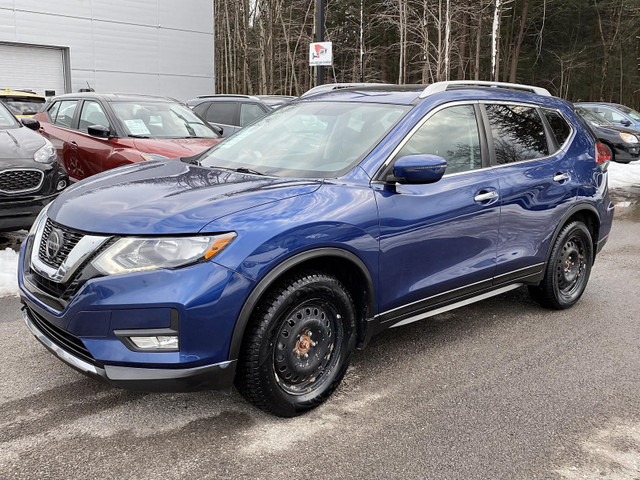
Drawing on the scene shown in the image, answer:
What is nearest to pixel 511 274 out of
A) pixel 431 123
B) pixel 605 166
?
pixel 431 123

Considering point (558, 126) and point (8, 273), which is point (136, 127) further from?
point (558, 126)

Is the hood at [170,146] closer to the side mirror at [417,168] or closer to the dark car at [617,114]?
the side mirror at [417,168]

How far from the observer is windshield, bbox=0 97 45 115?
1326 centimetres

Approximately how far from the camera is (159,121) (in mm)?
8148

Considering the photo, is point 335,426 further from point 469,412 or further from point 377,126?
point 377,126

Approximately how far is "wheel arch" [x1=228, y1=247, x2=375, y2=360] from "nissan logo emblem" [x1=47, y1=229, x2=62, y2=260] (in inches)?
40.1

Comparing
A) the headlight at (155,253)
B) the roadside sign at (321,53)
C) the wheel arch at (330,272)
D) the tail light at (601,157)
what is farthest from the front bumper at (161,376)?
the roadside sign at (321,53)

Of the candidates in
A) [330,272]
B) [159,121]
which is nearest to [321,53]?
[159,121]

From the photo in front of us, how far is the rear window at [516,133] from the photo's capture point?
13.9 ft

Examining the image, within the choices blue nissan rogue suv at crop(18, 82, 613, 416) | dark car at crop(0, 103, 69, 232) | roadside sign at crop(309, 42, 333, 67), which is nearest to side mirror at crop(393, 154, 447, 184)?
blue nissan rogue suv at crop(18, 82, 613, 416)

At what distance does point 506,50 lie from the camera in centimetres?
3803

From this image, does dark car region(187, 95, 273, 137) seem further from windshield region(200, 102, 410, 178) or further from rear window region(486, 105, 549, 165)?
rear window region(486, 105, 549, 165)

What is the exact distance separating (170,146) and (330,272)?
15.5 ft

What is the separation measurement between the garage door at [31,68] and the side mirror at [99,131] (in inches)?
764
